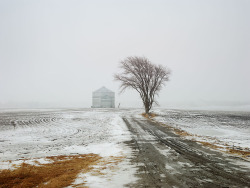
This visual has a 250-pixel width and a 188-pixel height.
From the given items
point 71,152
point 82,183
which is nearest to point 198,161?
point 82,183

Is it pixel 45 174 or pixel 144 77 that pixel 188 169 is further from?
pixel 144 77

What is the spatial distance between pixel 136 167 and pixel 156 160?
117 centimetres

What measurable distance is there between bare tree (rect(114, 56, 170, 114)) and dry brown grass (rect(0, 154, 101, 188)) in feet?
80.7

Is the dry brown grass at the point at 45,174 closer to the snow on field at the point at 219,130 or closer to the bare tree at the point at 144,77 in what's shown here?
the snow on field at the point at 219,130

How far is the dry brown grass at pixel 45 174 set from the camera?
13.9ft

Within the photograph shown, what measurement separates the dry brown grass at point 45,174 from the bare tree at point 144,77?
80.7 ft

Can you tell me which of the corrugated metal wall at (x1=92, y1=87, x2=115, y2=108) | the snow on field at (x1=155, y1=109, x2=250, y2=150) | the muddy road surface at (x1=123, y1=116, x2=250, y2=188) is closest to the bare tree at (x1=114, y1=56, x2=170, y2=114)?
the snow on field at (x1=155, y1=109, x2=250, y2=150)

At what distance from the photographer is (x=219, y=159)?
21.3 ft

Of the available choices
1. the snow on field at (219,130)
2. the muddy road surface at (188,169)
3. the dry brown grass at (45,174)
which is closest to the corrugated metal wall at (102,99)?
the snow on field at (219,130)

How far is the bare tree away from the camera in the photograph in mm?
29812

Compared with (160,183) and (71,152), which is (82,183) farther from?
(71,152)

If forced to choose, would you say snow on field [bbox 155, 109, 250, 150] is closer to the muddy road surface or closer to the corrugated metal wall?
the muddy road surface

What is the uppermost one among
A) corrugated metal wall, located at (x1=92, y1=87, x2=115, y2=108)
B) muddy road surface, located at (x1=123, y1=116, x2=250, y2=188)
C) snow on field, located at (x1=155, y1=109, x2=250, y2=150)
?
corrugated metal wall, located at (x1=92, y1=87, x2=115, y2=108)

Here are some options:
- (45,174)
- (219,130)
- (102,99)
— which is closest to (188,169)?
(45,174)
